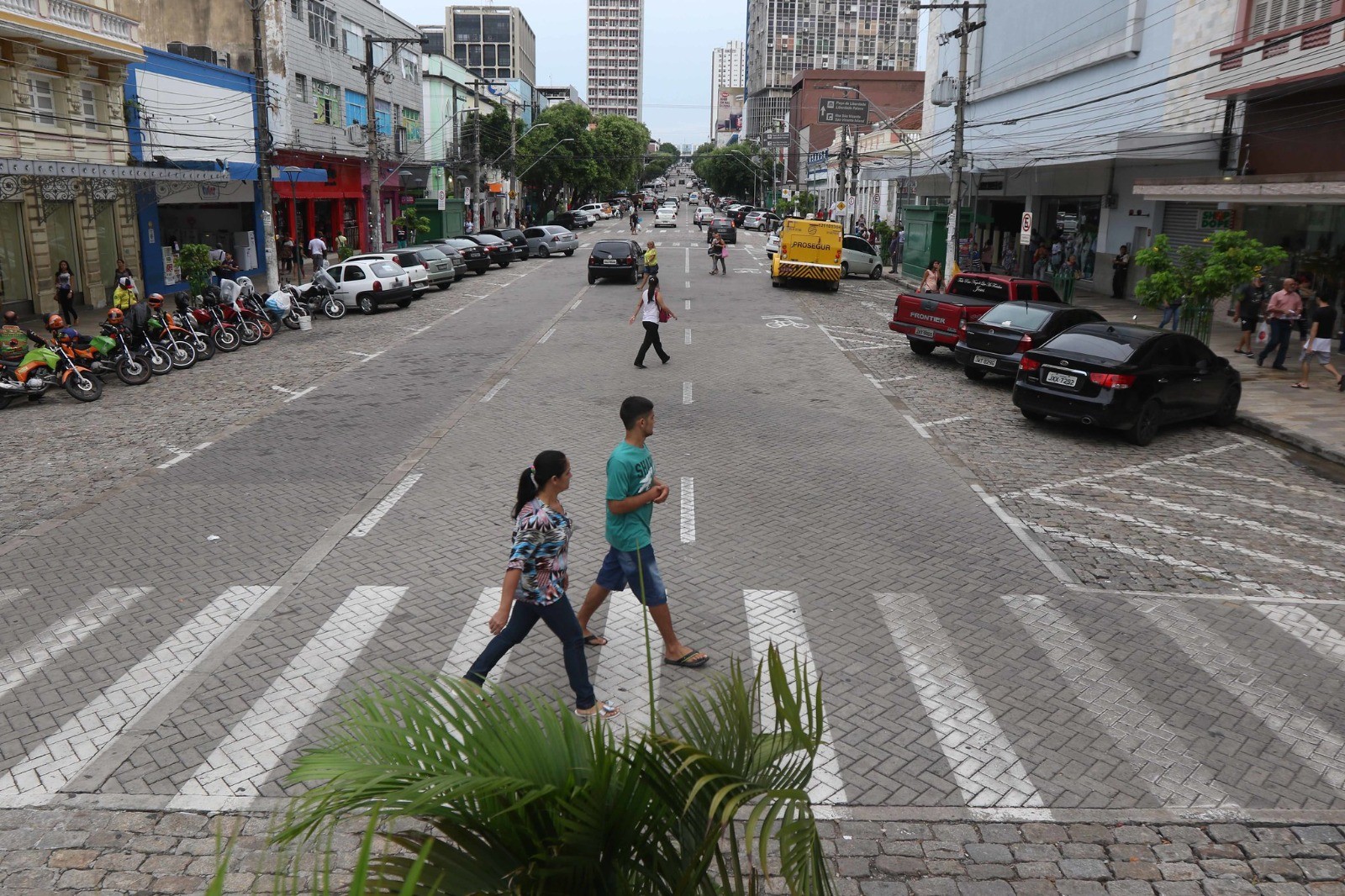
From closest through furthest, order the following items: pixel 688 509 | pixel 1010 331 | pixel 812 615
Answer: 1. pixel 812 615
2. pixel 688 509
3. pixel 1010 331

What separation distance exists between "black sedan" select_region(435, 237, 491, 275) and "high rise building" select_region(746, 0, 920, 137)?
380 feet

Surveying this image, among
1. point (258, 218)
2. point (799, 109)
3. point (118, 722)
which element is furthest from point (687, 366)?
point (799, 109)

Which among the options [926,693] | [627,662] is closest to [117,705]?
[627,662]

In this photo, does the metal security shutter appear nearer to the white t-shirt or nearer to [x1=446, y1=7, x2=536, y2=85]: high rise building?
the white t-shirt

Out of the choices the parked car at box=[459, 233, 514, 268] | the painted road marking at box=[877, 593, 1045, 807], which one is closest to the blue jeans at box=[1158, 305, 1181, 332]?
the painted road marking at box=[877, 593, 1045, 807]

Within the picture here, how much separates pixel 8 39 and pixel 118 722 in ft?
79.7

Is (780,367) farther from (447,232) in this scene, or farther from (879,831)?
(447,232)

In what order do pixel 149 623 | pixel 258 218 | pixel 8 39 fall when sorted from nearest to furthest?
pixel 149 623
pixel 8 39
pixel 258 218

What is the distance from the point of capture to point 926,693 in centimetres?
689

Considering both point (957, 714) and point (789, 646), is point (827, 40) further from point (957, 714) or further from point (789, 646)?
point (957, 714)

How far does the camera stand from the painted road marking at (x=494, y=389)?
16422 mm

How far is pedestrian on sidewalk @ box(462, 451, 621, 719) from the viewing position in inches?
241

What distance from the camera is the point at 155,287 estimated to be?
3203 centimetres

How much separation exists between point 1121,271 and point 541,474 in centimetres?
3057
